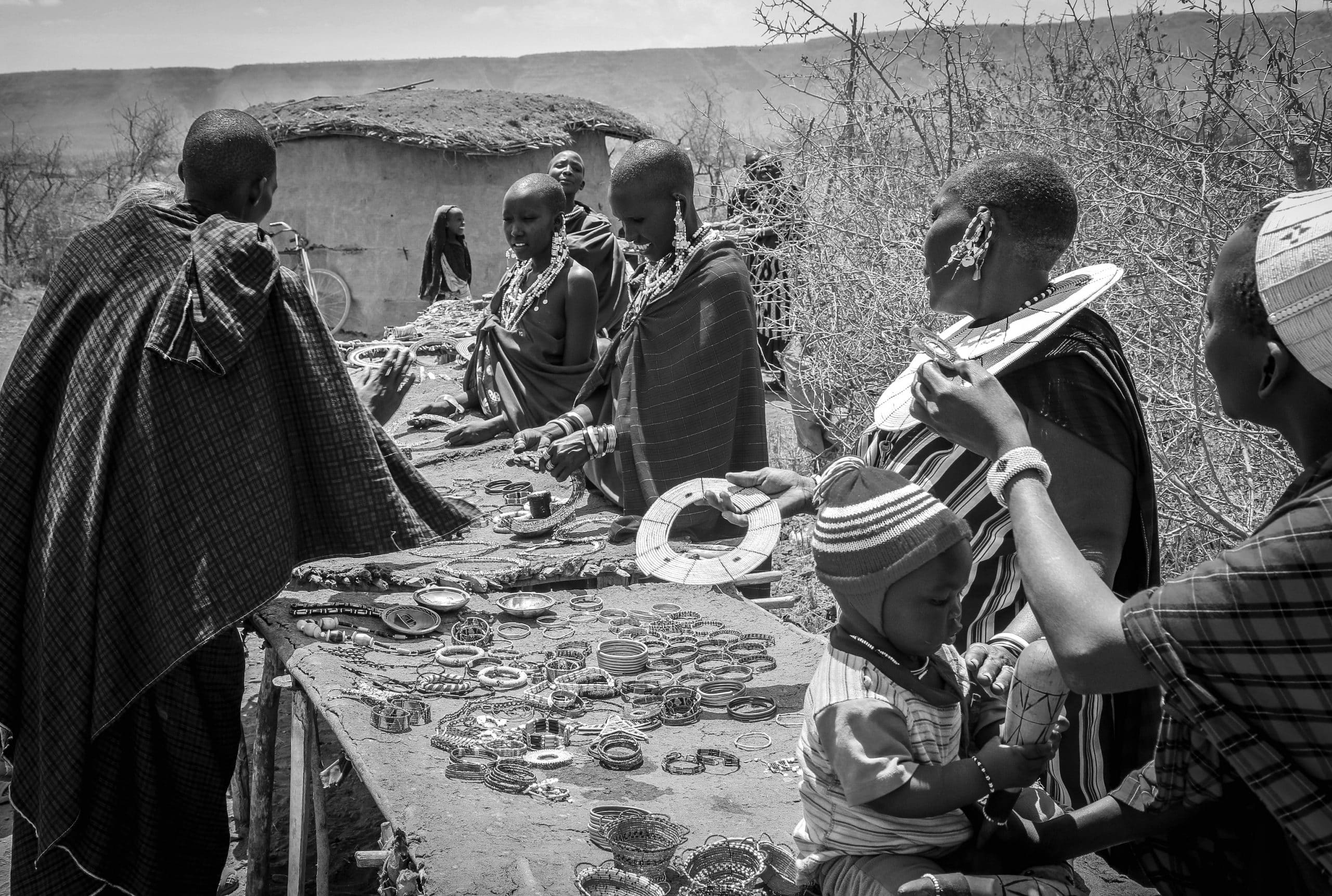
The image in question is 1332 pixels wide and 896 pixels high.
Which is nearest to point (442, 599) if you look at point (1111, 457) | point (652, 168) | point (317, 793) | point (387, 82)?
point (317, 793)

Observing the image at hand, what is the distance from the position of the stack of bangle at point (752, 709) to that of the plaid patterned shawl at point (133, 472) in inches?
55.8

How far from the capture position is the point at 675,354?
4.70m

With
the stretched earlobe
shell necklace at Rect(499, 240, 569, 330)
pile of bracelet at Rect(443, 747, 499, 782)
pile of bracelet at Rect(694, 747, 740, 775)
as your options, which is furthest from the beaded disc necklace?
shell necklace at Rect(499, 240, 569, 330)

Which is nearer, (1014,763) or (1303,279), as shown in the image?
(1303,279)

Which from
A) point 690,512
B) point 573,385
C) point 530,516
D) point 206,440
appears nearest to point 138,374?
point 206,440

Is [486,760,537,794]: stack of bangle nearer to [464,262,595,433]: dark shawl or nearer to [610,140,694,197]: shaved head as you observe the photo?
[610,140,694,197]: shaved head

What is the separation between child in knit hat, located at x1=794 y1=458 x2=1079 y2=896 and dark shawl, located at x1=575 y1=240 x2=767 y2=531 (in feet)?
8.66

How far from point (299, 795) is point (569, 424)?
6.41 ft

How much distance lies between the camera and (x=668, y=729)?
348 cm

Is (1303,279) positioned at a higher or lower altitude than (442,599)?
higher

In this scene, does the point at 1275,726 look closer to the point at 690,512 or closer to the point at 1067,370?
the point at 1067,370

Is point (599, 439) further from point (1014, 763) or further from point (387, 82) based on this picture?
point (387, 82)

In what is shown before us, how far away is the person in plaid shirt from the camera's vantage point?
4.48ft

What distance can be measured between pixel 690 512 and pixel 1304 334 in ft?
9.23
